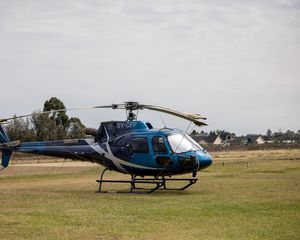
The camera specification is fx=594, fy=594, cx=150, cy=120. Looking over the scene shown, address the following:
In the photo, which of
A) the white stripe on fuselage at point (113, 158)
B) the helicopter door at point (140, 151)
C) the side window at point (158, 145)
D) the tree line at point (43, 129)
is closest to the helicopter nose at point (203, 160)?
the side window at point (158, 145)

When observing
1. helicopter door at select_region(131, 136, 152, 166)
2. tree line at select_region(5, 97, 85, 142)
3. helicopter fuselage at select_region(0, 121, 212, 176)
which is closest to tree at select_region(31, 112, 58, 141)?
tree line at select_region(5, 97, 85, 142)

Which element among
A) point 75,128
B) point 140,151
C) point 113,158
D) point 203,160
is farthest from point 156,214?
point 75,128

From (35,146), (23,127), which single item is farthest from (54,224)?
(23,127)

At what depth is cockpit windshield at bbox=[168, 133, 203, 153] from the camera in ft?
68.4

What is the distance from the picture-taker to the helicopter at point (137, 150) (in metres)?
20.9

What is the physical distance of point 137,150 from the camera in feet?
71.4

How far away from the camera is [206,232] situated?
40.4 feet

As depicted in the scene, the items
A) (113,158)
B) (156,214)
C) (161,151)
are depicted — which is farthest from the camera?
(113,158)

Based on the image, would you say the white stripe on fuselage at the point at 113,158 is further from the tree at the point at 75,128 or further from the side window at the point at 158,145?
the tree at the point at 75,128

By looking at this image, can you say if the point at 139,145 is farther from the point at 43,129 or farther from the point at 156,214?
the point at 43,129

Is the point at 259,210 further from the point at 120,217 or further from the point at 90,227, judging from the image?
the point at 90,227

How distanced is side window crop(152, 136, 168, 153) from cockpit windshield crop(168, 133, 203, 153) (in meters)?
0.28

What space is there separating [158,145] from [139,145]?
0.86 m

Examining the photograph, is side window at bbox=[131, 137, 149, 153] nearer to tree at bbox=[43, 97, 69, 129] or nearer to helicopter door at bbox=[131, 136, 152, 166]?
helicopter door at bbox=[131, 136, 152, 166]
